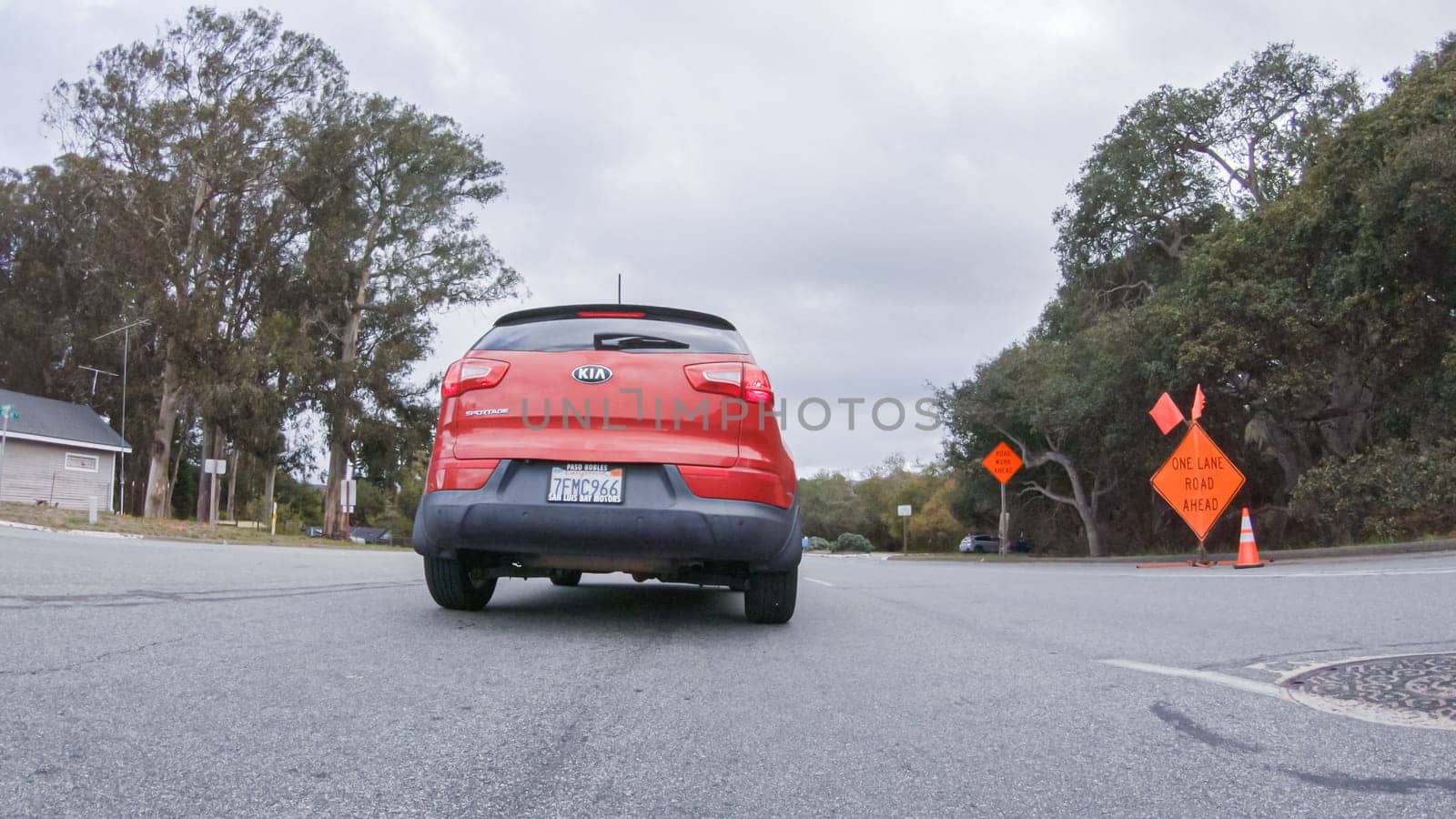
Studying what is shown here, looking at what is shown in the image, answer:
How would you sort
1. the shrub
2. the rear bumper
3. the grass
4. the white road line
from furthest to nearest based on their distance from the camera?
the shrub, the grass, the rear bumper, the white road line

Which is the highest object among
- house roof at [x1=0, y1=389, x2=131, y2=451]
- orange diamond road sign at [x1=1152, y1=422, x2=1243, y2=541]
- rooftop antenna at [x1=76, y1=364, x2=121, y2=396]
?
rooftop antenna at [x1=76, y1=364, x2=121, y2=396]

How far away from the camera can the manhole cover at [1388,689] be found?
335 cm

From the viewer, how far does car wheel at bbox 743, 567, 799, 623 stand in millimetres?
5594

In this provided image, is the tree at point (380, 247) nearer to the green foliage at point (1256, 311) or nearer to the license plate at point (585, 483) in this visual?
the green foliage at point (1256, 311)

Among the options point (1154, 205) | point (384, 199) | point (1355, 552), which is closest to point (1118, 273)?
point (1154, 205)

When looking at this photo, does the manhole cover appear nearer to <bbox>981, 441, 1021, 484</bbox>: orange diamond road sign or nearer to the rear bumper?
the rear bumper

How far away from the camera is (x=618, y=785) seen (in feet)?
8.36

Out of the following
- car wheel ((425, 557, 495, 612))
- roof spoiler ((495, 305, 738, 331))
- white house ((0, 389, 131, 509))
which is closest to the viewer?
roof spoiler ((495, 305, 738, 331))

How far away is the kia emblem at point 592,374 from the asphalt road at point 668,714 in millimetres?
1283

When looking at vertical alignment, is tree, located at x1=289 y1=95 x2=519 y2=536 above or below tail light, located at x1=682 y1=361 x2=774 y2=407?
above

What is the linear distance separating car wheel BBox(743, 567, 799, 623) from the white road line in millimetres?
1728

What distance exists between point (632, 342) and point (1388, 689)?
358 cm

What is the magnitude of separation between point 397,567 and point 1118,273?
101ft

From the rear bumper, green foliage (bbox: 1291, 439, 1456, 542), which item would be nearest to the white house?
the rear bumper
